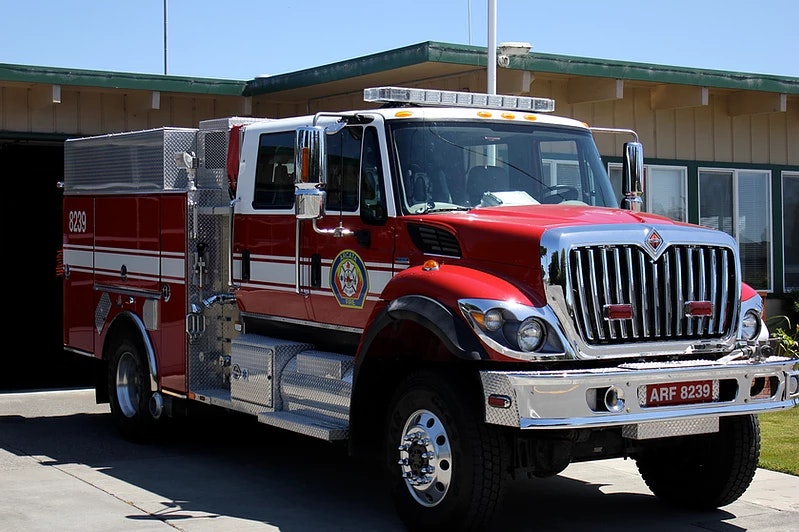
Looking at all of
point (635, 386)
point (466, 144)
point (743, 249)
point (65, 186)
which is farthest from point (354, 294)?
point (743, 249)

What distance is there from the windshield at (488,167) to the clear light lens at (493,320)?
134 cm

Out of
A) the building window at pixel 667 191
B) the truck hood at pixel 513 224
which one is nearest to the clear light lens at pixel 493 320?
the truck hood at pixel 513 224

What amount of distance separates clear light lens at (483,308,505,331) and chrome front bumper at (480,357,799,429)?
0.26 metres

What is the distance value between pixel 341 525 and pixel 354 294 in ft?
5.18

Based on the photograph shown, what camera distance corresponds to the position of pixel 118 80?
14.4 meters

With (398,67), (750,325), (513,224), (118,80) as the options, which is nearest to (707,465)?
(750,325)

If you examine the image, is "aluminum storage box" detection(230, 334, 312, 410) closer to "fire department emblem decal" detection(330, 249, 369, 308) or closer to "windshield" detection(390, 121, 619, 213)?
"fire department emblem decal" detection(330, 249, 369, 308)

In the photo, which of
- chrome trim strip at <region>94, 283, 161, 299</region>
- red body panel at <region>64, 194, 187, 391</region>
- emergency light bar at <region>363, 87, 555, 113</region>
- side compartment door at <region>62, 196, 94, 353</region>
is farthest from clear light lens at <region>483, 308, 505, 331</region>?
side compartment door at <region>62, 196, 94, 353</region>

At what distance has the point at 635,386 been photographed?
6.55 m

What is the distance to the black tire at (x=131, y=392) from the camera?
10.3m

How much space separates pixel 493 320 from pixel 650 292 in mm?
1067

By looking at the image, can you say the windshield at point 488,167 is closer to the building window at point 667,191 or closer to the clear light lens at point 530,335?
the clear light lens at point 530,335

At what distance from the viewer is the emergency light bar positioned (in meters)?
8.01

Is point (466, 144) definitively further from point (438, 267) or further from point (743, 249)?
point (743, 249)
